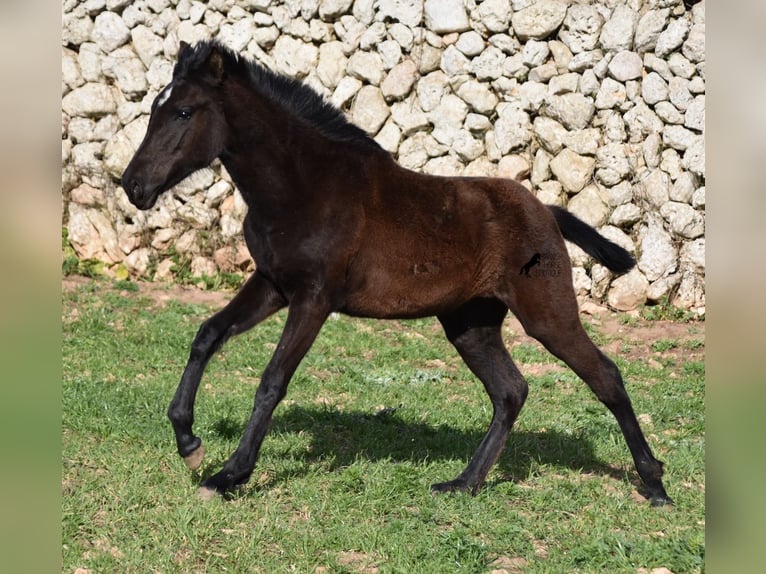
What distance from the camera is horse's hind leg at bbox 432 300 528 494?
5410 millimetres

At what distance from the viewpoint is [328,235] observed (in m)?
4.78

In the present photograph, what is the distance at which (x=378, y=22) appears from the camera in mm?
11070

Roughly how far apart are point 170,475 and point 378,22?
7.68 meters

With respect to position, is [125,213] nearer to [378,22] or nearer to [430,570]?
[378,22]

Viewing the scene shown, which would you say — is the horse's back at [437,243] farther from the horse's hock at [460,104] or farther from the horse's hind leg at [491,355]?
the horse's hock at [460,104]

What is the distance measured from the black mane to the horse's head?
0.47 ft

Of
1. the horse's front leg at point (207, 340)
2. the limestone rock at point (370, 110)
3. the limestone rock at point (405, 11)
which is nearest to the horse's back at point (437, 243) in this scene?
the horse's front leg at point (207, 340)

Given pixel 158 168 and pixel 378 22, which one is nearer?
pixel 158 168

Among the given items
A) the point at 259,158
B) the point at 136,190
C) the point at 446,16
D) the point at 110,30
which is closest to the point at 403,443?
the point at 259,158

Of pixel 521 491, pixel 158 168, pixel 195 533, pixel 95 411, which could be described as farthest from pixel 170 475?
pixel 521 491

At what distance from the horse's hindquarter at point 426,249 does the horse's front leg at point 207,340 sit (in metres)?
0.51

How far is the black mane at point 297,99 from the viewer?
4.96 metres
